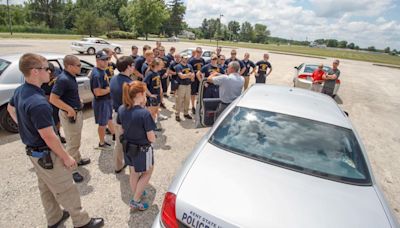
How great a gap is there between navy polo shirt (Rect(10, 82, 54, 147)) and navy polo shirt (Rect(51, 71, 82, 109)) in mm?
1138

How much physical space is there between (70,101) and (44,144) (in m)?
1.40

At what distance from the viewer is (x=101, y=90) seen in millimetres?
4156

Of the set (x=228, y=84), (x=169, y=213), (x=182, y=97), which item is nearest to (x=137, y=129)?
(x=169, y=213)

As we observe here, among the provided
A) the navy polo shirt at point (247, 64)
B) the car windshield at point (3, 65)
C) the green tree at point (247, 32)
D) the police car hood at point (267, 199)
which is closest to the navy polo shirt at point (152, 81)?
the car windshield at point (3, 65)

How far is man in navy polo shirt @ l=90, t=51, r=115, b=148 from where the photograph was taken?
4.11 meters

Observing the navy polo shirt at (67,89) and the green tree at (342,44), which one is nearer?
the navy polo shirt at (67,89)

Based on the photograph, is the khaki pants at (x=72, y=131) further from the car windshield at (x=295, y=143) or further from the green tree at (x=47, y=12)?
the green tree at (x=47, y=12)

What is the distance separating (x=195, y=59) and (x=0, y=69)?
489 centimetres

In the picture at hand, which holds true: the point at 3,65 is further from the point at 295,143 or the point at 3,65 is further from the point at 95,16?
the point at 95,16

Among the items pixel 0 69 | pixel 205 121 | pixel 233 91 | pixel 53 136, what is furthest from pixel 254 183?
pixel 0 69

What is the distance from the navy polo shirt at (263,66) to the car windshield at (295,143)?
6442mm

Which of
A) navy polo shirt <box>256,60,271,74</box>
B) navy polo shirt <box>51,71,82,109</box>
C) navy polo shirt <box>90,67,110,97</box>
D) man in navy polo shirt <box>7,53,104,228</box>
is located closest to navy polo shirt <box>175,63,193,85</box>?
navy polo shirt <box>90,67,110,97</box>

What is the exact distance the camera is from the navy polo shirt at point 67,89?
131 inches

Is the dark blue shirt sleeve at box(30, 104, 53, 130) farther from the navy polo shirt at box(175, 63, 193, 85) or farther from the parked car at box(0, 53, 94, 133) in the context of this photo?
the navy polo shirt at box(175, 63, 193, 85)
